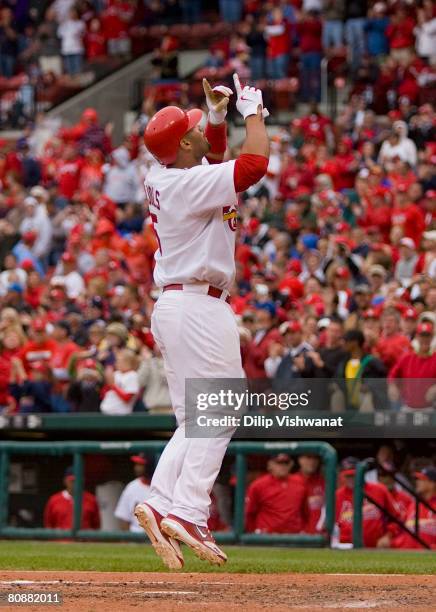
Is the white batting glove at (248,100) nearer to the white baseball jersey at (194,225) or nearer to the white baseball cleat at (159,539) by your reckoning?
the white baseball jersey at (194,225)

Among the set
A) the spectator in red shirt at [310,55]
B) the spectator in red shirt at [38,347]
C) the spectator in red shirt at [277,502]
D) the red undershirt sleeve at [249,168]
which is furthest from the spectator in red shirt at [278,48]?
the red undershirt sleeve at [249,168]

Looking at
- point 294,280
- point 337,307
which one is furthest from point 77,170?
point 337,307

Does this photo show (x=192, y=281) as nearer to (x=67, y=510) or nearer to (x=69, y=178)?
(x=67, y=510)

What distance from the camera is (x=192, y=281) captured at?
7.42m

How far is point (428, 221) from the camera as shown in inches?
646

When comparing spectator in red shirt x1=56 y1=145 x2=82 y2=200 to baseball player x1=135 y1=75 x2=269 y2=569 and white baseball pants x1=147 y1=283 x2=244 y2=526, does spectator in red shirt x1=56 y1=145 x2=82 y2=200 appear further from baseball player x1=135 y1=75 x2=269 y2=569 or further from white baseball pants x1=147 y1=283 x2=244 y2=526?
white baseball pants x1=147 y1=283 x2=244 y2=526

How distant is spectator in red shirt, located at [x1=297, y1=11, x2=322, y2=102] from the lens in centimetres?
2302

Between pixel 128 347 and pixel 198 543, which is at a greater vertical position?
pixel 198 543

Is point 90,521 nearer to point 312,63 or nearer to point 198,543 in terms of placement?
point 198,543

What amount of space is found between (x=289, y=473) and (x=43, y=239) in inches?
396

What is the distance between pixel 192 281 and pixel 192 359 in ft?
1.23

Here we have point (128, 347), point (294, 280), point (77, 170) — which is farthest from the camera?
point (77, 170)

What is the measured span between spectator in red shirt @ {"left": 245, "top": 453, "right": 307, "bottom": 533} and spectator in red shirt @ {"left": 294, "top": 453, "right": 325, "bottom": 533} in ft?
0.13

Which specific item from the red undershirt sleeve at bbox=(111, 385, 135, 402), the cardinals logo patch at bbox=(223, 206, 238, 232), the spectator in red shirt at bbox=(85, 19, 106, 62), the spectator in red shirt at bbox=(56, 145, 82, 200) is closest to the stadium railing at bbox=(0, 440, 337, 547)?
the red undershirt sleeve at bbox=(111, 385, 135, 402)
